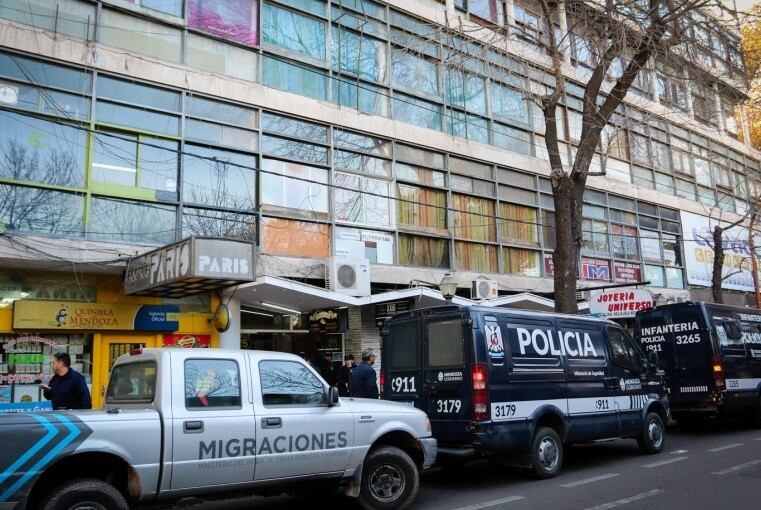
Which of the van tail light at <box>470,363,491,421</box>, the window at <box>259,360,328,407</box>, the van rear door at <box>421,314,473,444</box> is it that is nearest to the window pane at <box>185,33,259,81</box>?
the van rear door at <box>421,314,473,444</box>

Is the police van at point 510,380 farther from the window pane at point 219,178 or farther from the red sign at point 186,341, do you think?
the window pane at point 219,178

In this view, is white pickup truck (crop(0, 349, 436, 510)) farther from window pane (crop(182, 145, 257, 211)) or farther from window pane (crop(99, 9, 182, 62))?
window pane (crop(99, 9, 182, 62))

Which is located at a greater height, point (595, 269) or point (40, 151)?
point (40, 151)

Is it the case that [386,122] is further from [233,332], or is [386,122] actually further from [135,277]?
[135,277]

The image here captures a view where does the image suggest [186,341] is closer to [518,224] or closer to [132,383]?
[132,383]

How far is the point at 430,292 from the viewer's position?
48.5 ft

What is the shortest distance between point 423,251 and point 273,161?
4692mm

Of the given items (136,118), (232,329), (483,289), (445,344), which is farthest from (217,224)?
(483,289)

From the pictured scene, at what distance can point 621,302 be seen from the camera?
16438 millimetres

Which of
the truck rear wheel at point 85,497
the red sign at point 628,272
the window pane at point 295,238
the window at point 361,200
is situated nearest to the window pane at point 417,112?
the window at point 361,200

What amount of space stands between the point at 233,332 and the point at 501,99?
11247mm

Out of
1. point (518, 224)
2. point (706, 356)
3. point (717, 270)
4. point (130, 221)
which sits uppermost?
point (518, 224)

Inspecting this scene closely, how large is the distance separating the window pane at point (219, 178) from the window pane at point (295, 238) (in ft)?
2.25

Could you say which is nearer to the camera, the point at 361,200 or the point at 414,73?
the point at 361,200
